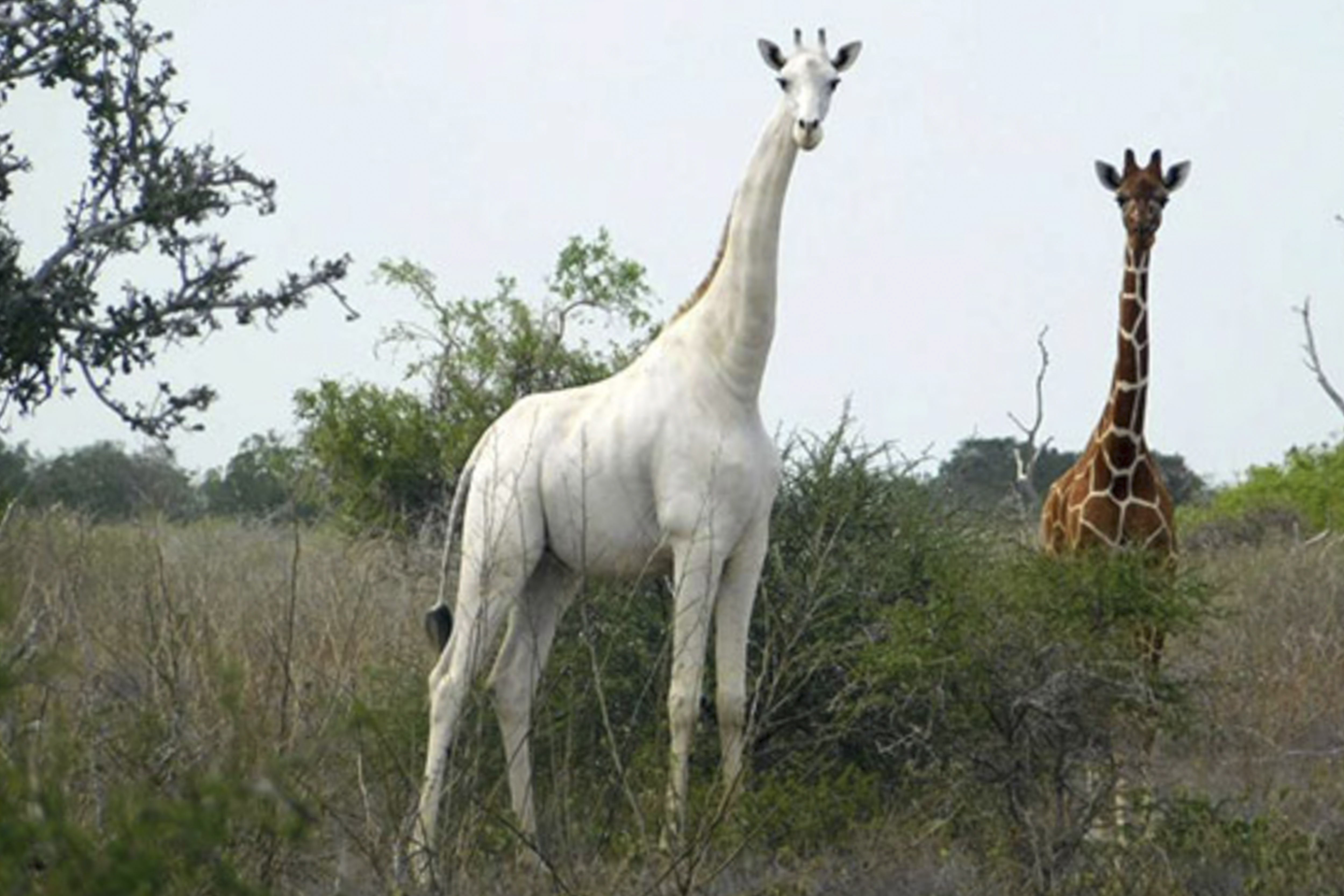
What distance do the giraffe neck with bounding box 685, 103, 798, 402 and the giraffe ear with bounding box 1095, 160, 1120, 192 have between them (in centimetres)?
247

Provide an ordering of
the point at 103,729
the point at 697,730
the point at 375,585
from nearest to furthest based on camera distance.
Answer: the point at 103,729, the point at 697,730, the point at 375,585

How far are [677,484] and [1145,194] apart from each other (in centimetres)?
298

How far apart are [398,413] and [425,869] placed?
10.9 metres

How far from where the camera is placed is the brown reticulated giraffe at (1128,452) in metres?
10.2

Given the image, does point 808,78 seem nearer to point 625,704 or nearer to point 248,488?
point 625,704

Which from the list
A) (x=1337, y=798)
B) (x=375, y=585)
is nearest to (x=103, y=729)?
(x=1337, y=798)

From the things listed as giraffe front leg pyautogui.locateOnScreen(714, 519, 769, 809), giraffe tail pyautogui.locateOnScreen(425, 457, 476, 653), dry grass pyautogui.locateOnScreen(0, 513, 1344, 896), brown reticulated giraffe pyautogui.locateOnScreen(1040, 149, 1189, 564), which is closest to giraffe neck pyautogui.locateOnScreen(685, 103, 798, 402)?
giraffe front leg pyautogui.locateOnScreen(714, 519, 769, 809)

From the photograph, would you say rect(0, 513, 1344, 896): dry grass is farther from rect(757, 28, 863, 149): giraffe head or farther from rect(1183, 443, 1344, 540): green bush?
rect(1183, 443, 1344, 540): green bush

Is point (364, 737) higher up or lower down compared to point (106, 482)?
lower down

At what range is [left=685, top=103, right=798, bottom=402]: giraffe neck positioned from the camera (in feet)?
28.1

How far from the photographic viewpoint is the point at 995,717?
28.0 ft

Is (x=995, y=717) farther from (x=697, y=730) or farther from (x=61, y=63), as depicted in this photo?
(x=61, y=63)

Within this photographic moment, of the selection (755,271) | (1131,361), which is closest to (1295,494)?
(1131,361)

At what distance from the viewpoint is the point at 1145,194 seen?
10.5 m
